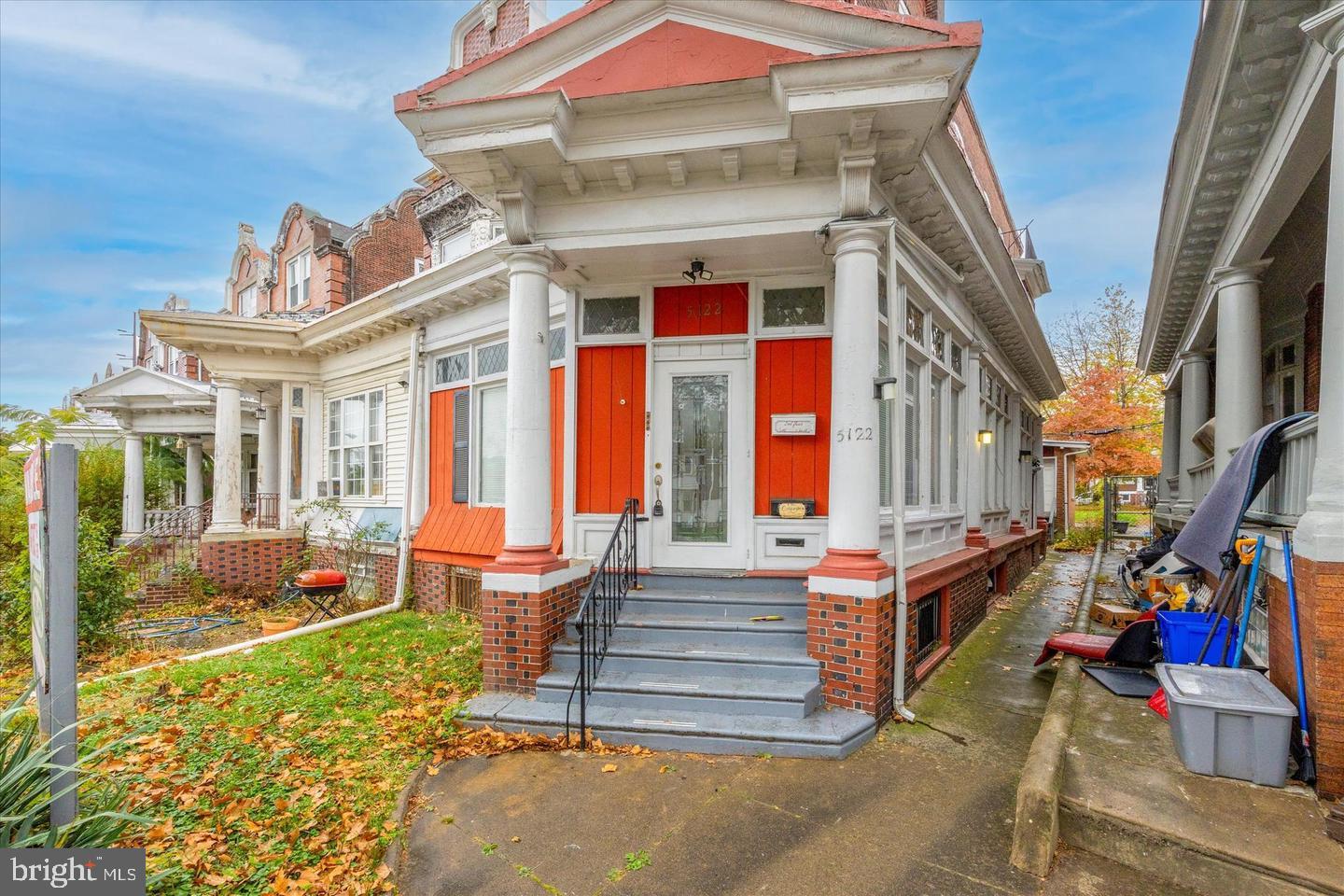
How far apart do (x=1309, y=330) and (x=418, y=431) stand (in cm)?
1091

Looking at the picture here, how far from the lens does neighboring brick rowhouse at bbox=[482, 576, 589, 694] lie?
4902mm

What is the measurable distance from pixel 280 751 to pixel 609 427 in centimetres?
362

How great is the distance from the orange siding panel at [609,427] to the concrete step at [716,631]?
1330mm

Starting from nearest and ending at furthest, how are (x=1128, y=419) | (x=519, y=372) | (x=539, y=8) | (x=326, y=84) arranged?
1. (x=519, y=372)
2. (x=539, y=8)
3. (x=1128, y=419)
4. (x=326, y=84)

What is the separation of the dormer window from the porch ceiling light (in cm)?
1285

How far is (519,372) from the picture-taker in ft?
16.8

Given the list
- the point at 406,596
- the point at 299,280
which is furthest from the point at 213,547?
the point at 299,280

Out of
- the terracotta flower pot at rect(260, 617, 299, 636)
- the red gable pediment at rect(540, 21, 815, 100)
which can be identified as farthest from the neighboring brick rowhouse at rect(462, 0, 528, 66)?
the terracotta flower pot at rect(260, 617, 299, 636)

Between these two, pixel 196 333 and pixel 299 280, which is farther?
pixel 299 280

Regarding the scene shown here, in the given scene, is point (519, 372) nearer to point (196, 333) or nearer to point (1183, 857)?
point (1183, 857)

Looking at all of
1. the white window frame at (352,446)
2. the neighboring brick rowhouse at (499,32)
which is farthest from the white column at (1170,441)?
the white window frame at (352,446)

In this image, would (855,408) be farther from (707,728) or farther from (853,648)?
(707,728)

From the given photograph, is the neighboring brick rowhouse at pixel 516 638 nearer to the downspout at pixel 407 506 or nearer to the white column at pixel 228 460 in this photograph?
the downspout at pixel 407 506

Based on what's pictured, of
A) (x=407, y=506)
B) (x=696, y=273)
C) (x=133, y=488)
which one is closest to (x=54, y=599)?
(x=696, y=273)
